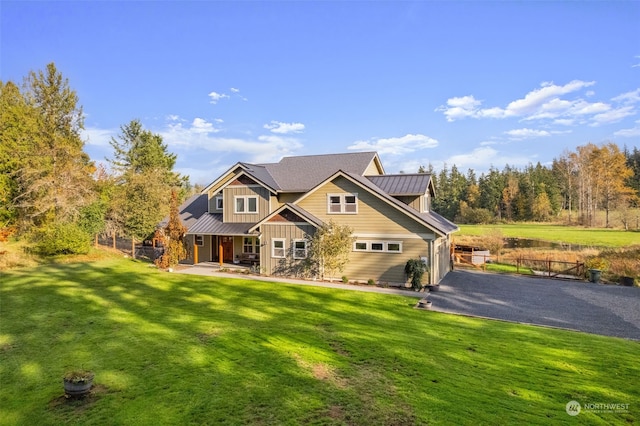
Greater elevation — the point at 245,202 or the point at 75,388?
the point at 245,202

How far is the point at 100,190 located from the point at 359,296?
1177 inches

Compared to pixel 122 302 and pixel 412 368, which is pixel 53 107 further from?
pixel 412 368

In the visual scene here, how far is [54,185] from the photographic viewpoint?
97.5 ft

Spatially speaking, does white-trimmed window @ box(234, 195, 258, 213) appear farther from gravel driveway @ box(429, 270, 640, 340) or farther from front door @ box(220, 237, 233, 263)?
gravel driveway @ box(429, 270, 640, 340)

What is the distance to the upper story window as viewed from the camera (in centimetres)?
2106

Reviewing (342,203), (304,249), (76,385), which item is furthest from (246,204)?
(76,385)

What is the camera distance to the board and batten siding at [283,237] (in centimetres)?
2125

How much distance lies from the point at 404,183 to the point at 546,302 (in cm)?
1002

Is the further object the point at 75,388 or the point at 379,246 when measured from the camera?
the point at 379,246

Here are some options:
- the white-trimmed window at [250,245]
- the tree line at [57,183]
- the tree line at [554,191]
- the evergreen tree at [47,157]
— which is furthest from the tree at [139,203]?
the tree line at [554,191]

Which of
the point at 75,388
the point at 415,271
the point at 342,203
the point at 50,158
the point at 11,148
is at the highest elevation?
the point at 11,148

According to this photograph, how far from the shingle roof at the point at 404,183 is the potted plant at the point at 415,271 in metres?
4.82

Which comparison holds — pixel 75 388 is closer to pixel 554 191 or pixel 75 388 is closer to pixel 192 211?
pixel 192 211

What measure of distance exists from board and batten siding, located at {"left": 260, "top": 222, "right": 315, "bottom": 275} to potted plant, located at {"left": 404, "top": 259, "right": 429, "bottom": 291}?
18.8 ft
